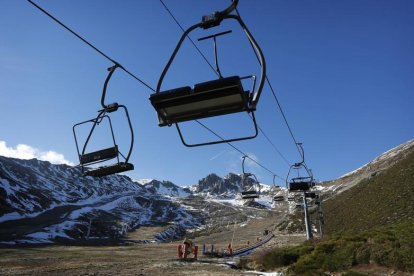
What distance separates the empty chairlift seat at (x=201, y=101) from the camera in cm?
604

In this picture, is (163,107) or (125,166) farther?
(125,166)

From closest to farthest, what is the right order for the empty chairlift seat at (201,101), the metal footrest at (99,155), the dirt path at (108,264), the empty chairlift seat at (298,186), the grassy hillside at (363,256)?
1. the empty chairlift seat at (201,101)
2. the metal footrest at (99,155)
3. the grassy hillside at (363,256)
4. the dirt path at (108,264)
5. the empty chairlift seat at (298,186)

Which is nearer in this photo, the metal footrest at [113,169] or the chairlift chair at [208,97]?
the chairlift chair at [208,97]

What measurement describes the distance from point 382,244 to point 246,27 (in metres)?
21.4

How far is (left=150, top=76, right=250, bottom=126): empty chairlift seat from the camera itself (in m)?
6.04

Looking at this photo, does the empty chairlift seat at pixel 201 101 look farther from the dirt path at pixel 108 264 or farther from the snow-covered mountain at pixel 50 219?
the snow-covered mountain at pixel 50 219

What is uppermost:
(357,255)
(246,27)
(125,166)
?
(246,27)

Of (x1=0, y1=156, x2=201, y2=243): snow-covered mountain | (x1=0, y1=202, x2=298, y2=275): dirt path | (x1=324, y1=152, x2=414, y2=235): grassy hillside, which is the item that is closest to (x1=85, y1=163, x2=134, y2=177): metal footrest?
(x1=0, y1=202, x2=298, y2=275): dirt path

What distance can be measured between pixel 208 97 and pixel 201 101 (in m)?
0.21

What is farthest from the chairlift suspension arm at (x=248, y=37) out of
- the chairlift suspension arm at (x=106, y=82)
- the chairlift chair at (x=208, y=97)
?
the chairlift suspension arm at (x=106, y=82)

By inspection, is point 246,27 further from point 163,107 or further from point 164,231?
point 164,231

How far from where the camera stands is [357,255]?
22859 mm

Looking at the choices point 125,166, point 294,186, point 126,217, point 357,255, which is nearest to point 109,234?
point 126,217

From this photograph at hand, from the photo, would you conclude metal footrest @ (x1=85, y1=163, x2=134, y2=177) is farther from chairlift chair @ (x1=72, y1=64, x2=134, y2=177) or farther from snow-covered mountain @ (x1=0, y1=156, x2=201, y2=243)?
snow-covered mountain @ (x1=0, y1=156, x2=201, y2=243)
